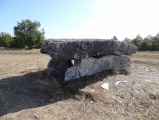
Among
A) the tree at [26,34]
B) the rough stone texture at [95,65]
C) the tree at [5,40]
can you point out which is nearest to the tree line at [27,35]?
the tree at [26,34]

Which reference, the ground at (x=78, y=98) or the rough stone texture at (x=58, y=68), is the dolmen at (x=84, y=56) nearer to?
the rough stone texture at (x=58, y=68)

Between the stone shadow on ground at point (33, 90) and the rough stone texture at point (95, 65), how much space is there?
0.25 meters

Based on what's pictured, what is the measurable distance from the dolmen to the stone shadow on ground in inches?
13.4

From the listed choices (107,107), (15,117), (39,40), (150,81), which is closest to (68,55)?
(107,107)

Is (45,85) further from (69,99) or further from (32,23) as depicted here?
(32,23)

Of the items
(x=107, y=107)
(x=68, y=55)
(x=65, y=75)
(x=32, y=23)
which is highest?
(x=32, y=23)

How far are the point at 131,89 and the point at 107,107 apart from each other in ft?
4.69

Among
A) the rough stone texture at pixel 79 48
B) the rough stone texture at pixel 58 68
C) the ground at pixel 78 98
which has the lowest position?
the ground at pixel 78 98

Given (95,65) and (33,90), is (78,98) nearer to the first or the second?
(33,90)

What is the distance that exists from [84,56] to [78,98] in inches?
62.5

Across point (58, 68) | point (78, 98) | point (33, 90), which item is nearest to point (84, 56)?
point (58, 68)

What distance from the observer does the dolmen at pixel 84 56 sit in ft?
22.1

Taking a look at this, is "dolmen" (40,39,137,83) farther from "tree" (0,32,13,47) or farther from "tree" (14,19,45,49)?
"tree" (0,32,13,47)

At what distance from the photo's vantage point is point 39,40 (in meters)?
45.9
